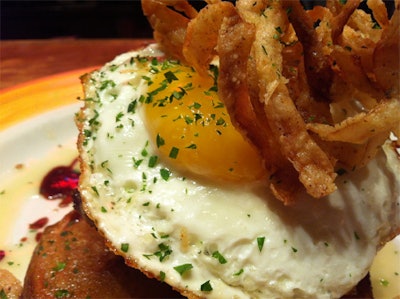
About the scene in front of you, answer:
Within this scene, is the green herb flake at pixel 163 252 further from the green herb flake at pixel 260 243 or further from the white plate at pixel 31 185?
the white plate at pixel 31 185

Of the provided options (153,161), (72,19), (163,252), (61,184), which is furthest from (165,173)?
(72,19)

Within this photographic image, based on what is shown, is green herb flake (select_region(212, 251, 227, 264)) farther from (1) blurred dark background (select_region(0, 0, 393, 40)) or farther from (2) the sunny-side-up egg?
(1) blurred dark background (select_region(0, 0, 393, 40))

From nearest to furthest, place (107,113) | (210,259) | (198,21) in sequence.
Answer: (210,259)
(198,21)
(107,113)

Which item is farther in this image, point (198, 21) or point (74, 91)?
point (74, 91)

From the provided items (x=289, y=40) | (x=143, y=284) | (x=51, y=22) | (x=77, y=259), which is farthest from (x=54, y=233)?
(x=51, y=22)

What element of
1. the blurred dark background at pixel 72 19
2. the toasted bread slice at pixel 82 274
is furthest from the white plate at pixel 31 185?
the blurred dark background at pixel 72 19

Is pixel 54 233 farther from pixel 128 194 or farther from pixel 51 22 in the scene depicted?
pixel 51 22

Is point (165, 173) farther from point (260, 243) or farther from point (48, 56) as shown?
point (48, 56)
